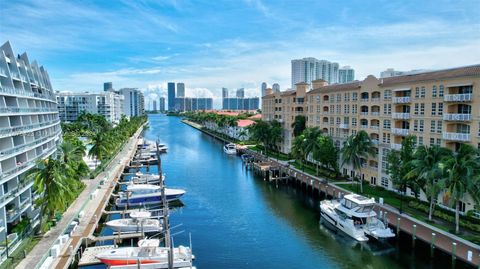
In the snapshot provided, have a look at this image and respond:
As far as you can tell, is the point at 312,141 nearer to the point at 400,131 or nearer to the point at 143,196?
the point at 400,131

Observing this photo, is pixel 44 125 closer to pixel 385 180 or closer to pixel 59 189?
pixel 59 189

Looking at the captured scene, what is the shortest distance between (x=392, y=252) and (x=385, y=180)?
69.6ft

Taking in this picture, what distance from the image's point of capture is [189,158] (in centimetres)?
11169

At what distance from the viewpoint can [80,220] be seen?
148 ft

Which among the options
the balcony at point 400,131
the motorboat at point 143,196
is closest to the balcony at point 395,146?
the balcony at point 400,131

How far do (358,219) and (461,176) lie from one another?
13.8 m

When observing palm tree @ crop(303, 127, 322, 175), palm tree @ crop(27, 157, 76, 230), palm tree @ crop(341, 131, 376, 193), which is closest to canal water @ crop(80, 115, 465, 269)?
palm tree @ crop(303, 127, 322, 175)

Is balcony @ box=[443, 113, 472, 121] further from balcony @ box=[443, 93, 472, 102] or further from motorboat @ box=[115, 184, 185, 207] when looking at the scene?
motorboat @ box=[115, 184, 185, 207]

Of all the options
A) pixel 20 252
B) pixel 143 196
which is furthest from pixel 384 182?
pixel 20 252

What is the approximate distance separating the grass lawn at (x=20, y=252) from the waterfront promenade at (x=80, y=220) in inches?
16.0

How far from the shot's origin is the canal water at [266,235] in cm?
3931

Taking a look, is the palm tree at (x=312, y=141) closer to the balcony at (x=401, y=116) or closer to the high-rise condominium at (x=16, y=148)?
the balcony at (x=401, y=116)

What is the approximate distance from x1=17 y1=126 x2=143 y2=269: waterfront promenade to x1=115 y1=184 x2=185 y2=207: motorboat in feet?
8.80

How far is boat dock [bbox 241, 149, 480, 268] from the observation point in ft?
118
